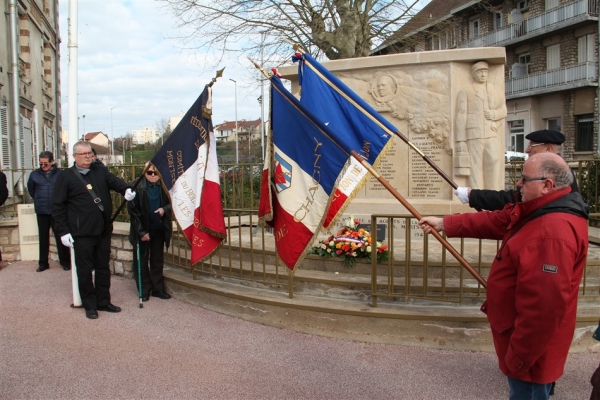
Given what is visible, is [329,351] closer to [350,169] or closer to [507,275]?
[350,169]

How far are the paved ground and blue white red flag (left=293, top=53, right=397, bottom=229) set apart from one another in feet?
4.09

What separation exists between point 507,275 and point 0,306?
19.7 ft

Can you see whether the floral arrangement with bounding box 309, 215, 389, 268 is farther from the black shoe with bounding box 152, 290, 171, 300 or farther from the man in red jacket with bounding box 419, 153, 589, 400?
the man in red jacket with bounding box 419, 153, 589, 400

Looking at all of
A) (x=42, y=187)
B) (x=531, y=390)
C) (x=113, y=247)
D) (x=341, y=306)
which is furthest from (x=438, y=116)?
(x=42, y=187)

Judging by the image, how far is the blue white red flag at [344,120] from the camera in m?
3.92

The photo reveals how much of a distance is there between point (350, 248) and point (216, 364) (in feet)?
6.73

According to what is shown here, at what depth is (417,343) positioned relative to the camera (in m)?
4.44

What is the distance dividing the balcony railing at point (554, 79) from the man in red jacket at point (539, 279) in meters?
28.5

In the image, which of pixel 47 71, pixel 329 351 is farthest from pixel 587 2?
pixel 329 351

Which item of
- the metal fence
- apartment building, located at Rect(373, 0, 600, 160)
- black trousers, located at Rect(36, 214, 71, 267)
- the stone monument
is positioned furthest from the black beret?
apartment building, located at Rect(373, 0, 600, 160)

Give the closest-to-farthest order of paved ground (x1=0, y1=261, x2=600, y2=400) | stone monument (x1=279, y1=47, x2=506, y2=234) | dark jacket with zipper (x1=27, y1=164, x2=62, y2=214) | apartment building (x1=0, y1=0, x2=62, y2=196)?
paved ground (x1=0, y1=261, x2=600, y2=400)
stone monument (x1=279, y1=47, x2=506, y2=234)
dark jacket with zipper (x1=27, y1=164, x2=62, y2=214)
apartment building (x1=0, y1=0, x2=62, y2=196)

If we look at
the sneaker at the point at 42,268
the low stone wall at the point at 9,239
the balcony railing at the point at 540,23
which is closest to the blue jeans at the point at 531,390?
the sneaker at the point at 42,268

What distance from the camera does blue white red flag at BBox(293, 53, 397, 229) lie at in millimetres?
3924

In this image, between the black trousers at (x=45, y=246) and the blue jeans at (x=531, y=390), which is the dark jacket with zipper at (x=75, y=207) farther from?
the blue jeans at (x=531, y=390)
